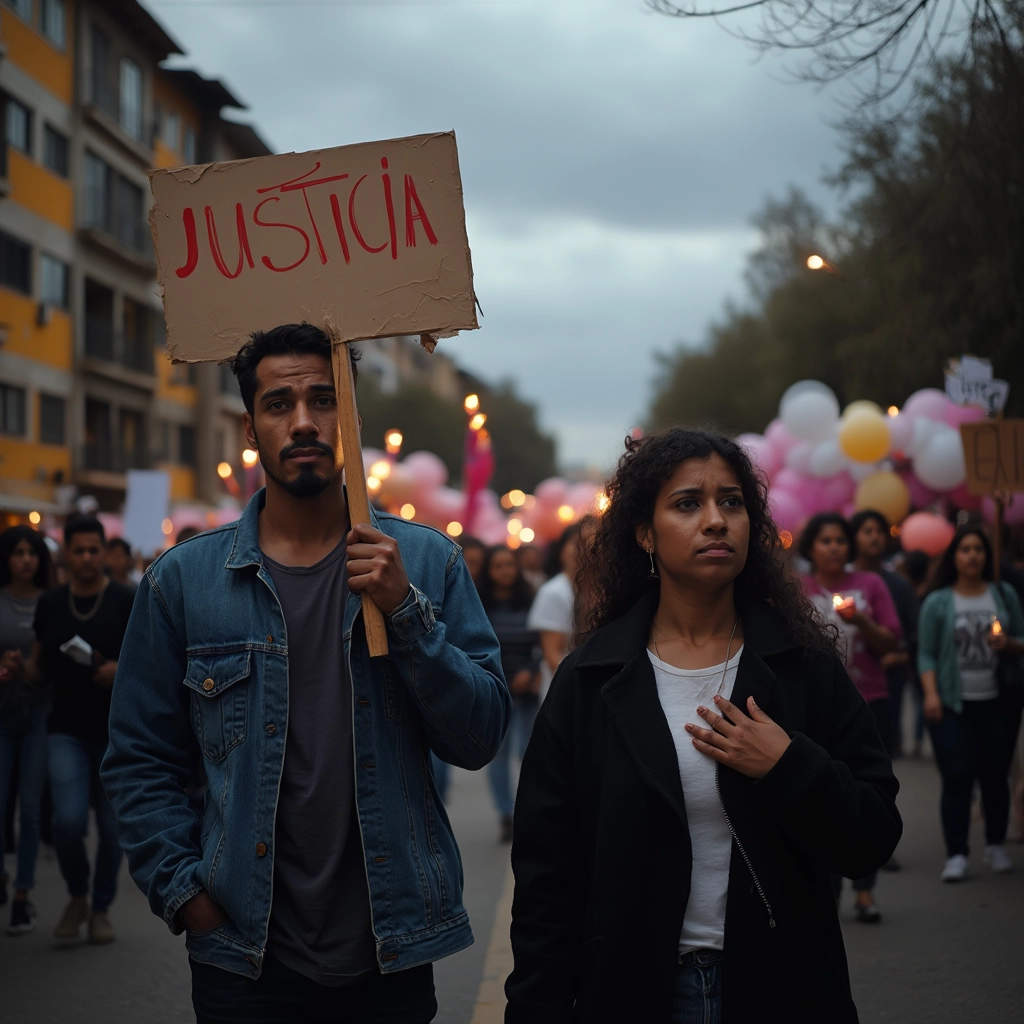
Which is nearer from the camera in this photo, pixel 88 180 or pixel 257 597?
pixel 257 597

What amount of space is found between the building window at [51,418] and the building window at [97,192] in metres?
4.91

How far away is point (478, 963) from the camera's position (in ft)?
21.9

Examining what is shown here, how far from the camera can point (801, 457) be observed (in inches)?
779

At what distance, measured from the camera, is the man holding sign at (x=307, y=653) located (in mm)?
3066

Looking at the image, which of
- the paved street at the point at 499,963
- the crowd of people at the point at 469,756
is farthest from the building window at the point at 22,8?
the crowd of people at the point at 469,756

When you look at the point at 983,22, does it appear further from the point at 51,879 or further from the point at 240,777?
the point at 51,879

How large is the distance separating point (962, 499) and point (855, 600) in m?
10.7

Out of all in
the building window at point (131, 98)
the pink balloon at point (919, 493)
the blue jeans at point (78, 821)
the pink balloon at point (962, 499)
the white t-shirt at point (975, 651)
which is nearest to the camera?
the blue jeans at point (78, 821)

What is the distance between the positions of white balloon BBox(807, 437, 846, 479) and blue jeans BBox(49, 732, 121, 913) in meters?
13.5

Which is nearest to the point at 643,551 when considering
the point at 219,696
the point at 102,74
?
the point at 219,696

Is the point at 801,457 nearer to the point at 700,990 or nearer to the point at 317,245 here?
the point at 317,245

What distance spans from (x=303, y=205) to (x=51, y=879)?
681 centimetres

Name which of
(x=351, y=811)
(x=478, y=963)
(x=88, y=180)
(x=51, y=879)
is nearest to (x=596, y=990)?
(x=351, y=811)

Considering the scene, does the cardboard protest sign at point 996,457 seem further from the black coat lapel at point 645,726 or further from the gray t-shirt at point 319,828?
the gray t-shirt at point 319,828
